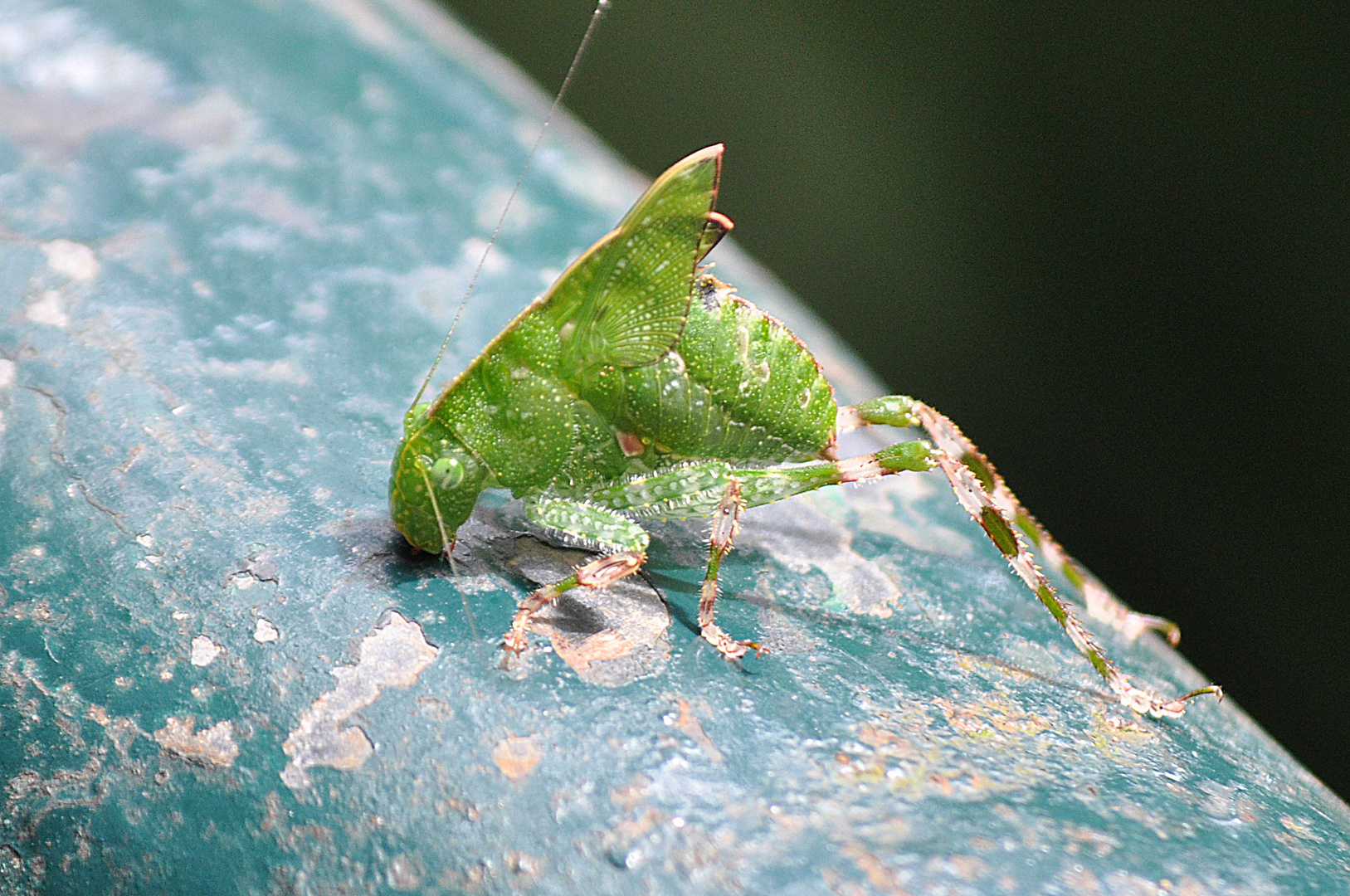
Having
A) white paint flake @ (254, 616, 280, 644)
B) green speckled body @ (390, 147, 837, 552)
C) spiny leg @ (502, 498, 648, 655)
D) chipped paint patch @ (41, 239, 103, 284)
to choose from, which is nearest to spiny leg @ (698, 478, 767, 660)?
spiny leg @ (502, 498, 648, 655)

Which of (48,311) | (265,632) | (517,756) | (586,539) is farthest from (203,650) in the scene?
(48,311)

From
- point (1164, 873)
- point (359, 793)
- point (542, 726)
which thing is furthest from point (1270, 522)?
point (359, 793)

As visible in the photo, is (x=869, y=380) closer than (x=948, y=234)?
Yes

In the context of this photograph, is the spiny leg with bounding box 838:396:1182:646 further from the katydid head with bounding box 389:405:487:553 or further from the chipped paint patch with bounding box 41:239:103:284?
the chipped paint patch with bounding box 41:239:103:284

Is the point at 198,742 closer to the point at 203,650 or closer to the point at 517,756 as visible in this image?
the point at 203,650

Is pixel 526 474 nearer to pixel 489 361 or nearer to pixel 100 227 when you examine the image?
pixel 489 361

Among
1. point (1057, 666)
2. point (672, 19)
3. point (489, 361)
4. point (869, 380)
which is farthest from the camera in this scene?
point (672, 19)

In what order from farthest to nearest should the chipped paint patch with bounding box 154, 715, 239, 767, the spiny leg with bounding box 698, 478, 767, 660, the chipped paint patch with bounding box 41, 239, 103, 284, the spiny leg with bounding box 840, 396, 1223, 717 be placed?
the chipped paint patch with bounding box 41, 239, 103, 284
the spiny leg with bounding box 840, 396, 1223, 717
the spiny leg with bounding box 698, 478, 767, 660
the chipped paint patch with bounding box 154, 715, 239, 767
